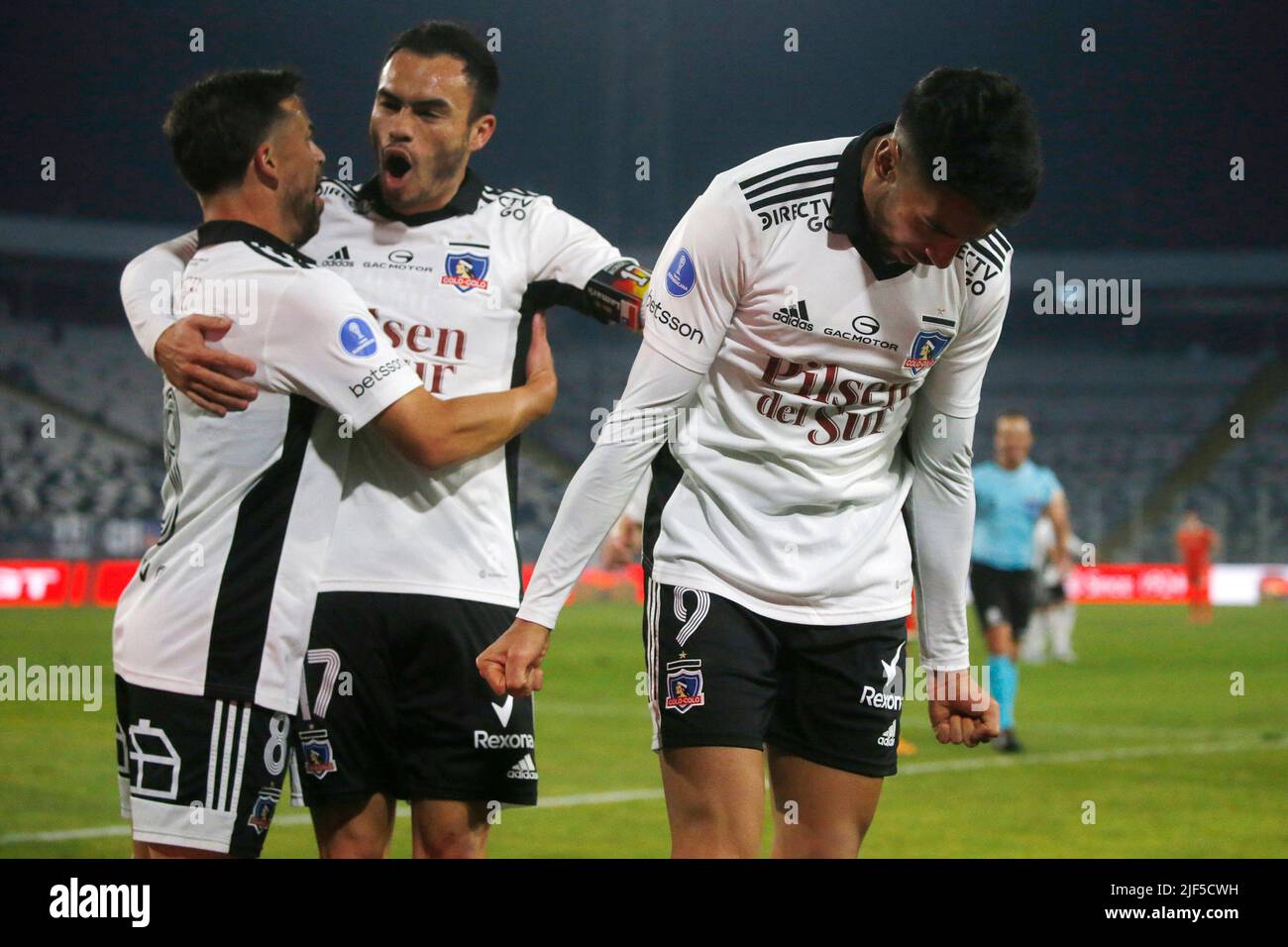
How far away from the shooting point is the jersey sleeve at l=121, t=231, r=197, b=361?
299cm

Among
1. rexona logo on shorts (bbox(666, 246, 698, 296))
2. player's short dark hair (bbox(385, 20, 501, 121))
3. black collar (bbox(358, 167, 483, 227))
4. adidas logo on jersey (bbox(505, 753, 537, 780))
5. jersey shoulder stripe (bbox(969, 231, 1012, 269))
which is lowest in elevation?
adidas logo on jersey (bbox(505, 753, 537, 780))

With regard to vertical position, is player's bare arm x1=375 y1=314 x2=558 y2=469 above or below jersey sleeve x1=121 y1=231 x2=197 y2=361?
below

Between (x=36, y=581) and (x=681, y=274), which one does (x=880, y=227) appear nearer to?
(x=681, y=274)

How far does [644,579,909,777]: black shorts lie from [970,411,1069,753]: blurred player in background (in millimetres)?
5469

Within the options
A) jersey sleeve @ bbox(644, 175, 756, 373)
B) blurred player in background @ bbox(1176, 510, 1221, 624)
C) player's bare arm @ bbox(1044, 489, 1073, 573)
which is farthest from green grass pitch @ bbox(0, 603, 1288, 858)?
blurred player in background @ bbox(1176, 510, 1221, 624)

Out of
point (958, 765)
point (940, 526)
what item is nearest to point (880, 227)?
point (940, 526)

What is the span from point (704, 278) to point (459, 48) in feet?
3.59

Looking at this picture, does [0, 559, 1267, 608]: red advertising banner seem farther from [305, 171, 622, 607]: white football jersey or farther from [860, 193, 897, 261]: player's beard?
[860, 193, 897, 261]: player's beard

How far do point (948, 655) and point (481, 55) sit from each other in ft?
5.96

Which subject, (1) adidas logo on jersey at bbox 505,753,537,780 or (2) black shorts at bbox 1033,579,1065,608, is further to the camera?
(2) black shorts at bbox 1033,579,1065,608

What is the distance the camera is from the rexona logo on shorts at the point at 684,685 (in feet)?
9.27

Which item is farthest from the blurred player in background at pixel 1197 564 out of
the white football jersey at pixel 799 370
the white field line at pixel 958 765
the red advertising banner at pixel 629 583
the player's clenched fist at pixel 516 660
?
the player's clenched fist at pixel 516 660

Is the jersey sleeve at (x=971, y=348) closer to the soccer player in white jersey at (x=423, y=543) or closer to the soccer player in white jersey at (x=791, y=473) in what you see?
the soccer player in white jersey at (x=791, y=473)

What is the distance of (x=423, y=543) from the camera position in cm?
324
